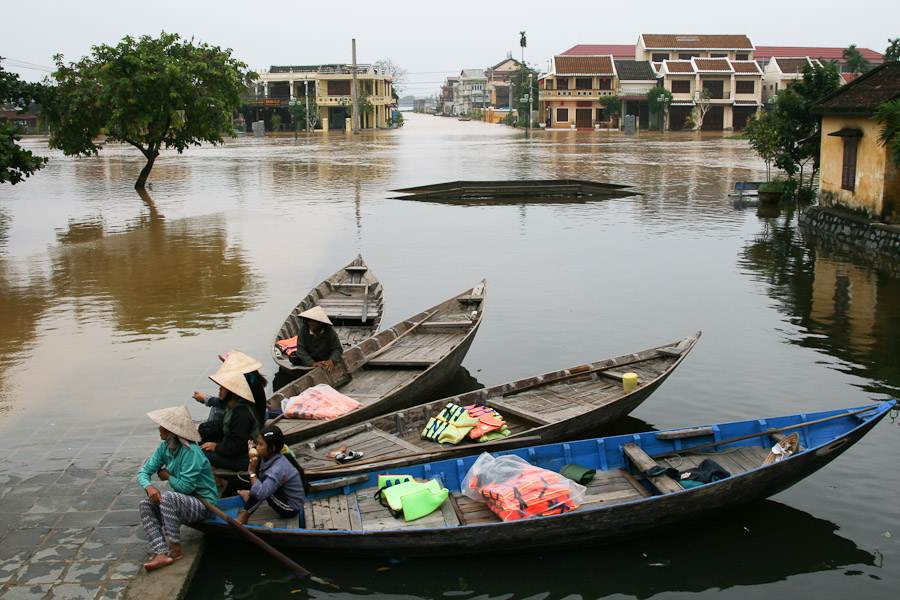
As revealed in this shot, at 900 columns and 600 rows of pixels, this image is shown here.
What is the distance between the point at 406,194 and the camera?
3161cm

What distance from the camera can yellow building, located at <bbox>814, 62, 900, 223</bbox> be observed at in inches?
735

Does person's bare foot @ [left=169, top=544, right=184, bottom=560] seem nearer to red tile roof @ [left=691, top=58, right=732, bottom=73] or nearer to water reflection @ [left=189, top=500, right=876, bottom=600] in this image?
water reflection @ [left=189, top=500, right=876, bottom=600]

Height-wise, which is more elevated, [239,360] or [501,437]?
[239,360]

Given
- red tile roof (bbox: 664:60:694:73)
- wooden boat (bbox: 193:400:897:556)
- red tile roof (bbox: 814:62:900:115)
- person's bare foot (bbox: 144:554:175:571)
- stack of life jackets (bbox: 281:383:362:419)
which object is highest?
red tile roof (bbox: 664:60:694:73)

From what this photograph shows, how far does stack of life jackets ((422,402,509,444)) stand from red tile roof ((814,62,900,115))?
48.2 ft

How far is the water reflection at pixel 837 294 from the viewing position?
1175 centimetres

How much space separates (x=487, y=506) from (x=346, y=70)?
83.9 metres

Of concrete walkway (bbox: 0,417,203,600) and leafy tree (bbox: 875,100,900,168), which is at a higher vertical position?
leafy tree (bbox: 875,100,900,168)

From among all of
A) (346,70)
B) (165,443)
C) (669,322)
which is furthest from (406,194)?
(346,70)

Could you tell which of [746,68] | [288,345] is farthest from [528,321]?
[746,68]

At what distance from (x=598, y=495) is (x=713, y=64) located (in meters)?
73.9

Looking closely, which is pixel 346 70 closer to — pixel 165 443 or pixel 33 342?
pixel 33 342

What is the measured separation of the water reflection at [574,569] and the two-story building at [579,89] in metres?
72.4

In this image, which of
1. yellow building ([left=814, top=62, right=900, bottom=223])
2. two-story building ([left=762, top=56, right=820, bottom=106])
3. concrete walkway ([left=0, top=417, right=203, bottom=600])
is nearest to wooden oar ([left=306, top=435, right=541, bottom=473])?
concrete walkway ([left=0, top=417, right=203, bottom=600])
